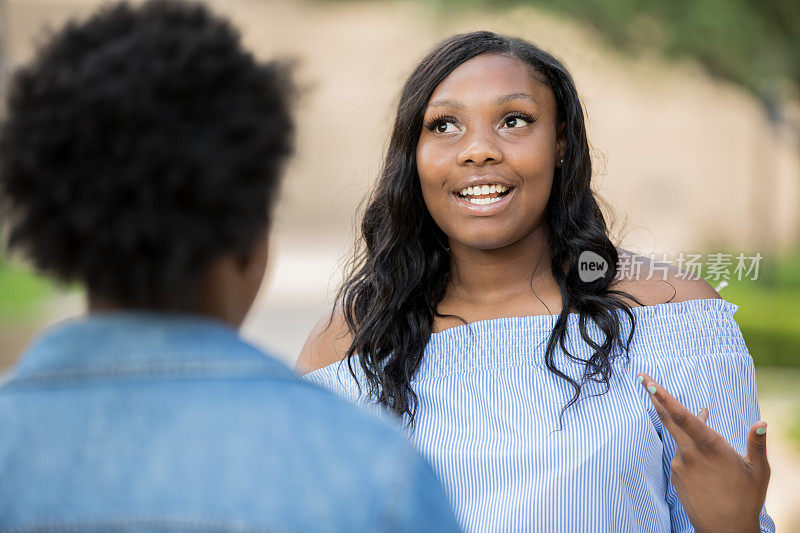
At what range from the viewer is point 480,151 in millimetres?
2047

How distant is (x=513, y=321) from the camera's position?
7.00 ft

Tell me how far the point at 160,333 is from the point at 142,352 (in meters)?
0.03

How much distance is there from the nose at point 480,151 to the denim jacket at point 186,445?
47.5 inches

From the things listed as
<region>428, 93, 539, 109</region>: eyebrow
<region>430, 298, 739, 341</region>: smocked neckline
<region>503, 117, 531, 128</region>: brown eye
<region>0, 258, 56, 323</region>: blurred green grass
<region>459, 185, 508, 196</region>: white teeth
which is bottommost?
<region>0, 258, 56, 323</region>: blurred green grass

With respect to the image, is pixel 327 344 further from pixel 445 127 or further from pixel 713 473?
pixel 713 473

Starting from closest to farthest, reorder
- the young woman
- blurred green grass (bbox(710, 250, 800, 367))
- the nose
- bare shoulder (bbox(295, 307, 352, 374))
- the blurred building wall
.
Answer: the young woman < the nose < bare shoulder (bbox(295, 307, 352, 374)) < blurred green grass (bbox(710, 250, 800, 367)) < the blurred building wall

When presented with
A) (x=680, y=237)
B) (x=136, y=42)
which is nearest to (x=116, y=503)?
(x=136, y=42)

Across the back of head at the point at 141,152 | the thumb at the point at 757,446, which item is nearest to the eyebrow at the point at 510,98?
the thumb at the point at 757,446

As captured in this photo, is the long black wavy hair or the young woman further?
the long black wavy hair

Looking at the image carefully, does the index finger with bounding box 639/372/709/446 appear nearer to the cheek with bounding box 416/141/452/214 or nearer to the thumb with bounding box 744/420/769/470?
the thumb with bounding box 744/420/769/470

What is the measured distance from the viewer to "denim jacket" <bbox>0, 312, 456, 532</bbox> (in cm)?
85

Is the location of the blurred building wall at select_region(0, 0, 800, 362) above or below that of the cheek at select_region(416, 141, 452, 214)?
above

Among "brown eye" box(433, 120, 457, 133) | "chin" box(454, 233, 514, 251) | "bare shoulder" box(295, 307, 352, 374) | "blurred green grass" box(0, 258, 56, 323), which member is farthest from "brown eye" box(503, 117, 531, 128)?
"blurred green grass" box(0, 258, 56, 323)

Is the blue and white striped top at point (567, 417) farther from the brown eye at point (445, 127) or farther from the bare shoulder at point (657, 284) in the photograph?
the brown eye at point (445, 127)
